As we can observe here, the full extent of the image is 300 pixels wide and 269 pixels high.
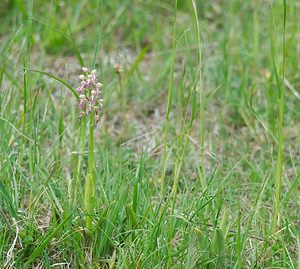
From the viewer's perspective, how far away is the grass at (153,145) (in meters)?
2.13

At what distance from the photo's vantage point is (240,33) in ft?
12.7

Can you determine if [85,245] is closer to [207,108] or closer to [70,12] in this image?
[207,108]

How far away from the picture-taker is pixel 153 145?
305 centimetres

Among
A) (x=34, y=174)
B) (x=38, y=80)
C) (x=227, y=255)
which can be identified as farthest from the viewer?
(x=38, y=80)

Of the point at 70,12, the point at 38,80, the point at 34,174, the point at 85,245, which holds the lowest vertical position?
the point at 85,245

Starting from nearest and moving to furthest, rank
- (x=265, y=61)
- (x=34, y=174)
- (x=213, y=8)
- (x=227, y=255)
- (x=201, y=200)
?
(x=227, y=255), (x=201, y=200), (x=34, y=174), (x=265, y=61), (x=213, y=8)

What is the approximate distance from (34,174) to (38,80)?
102cm

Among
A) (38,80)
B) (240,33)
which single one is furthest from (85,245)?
(240,33)

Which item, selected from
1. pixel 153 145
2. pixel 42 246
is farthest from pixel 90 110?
pixel 153 145

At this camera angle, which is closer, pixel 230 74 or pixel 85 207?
→ pixel 85 207

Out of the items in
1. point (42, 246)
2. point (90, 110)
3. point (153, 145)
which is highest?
point (90, 110)

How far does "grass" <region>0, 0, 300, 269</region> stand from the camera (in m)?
2.13

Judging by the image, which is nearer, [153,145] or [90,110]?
[90,110]

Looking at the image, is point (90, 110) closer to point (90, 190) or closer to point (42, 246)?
point (90, 190)
